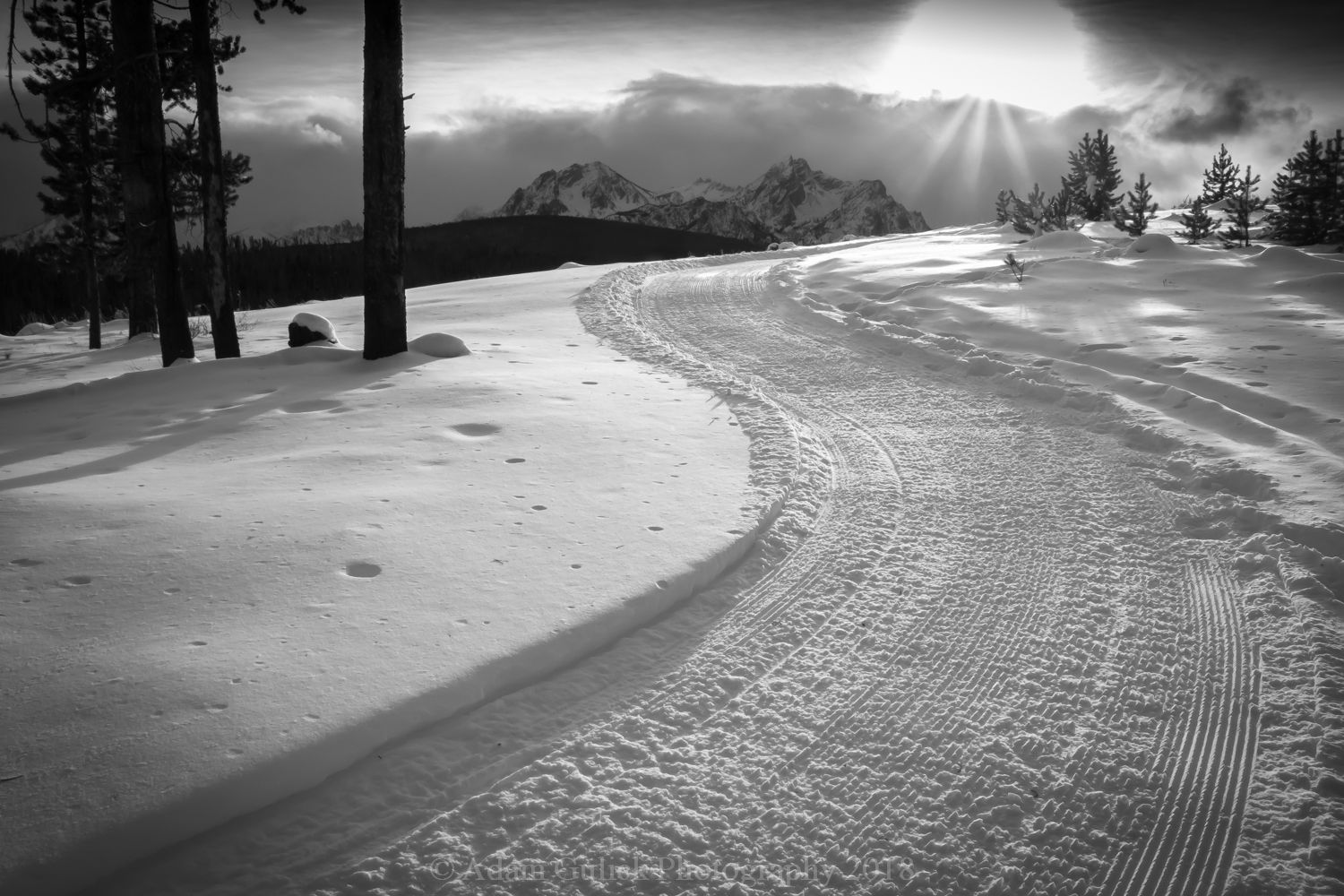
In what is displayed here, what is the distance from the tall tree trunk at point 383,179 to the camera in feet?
22.9

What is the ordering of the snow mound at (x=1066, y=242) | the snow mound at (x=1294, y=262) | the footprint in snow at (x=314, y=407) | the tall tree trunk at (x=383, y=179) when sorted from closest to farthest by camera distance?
the footprint in snow at (x=314, y=407) < the tall tree trunk at (x=383, y=179) < the snow mound at (x=1294, y=262) < the snow mound at (x=1066, y=242)

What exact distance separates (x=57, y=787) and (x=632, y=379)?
515 centimetres

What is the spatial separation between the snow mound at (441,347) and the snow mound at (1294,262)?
387 inches

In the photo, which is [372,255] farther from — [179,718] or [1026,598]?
[1026,598]

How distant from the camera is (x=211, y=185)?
8.70 meters

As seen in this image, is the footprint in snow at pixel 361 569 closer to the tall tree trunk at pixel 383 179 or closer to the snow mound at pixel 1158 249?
the tall tree trunk at pixel 383 179

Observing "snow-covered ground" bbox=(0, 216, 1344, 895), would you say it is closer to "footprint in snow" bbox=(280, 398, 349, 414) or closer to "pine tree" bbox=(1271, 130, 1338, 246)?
"footprint in snow" bbox=(280, 398, 349, 414)

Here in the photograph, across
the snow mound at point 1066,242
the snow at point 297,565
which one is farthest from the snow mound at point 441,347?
the snow mound at point 1066,242

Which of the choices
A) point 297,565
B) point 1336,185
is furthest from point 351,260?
point 297,565

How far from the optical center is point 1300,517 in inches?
147

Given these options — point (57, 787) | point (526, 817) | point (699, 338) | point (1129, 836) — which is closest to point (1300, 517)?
point (1129, 836)

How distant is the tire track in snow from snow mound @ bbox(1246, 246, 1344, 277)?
7259mm

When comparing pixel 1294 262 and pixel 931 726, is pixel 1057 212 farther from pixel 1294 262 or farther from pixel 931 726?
pixel 931 726

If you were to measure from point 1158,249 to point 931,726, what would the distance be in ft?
37.6
